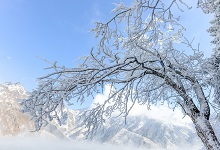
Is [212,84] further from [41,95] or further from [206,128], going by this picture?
[41,95]

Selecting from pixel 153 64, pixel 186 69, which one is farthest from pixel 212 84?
pixel 153 64

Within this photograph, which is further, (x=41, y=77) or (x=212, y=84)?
(x=212, y=84)

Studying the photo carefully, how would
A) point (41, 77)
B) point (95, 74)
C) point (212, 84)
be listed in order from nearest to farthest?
point (41, 77), point (95, 74), point (212, 84)

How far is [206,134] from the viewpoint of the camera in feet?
17.5

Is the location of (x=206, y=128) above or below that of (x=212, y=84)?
below

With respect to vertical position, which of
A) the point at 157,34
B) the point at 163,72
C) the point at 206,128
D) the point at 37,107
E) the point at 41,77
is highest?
the point at 157,34

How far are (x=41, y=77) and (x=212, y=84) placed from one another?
4.61m

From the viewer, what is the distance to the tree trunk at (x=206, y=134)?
521 cm

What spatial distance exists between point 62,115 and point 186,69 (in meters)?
3.29

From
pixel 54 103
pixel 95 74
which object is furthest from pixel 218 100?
pixel 54 103

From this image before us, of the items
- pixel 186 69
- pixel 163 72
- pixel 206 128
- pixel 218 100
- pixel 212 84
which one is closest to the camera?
pixel 206 128

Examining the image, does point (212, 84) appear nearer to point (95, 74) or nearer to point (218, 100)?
point (218, 100)

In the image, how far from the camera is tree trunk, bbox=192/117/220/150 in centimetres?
521

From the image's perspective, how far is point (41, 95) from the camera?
14.5 feet
